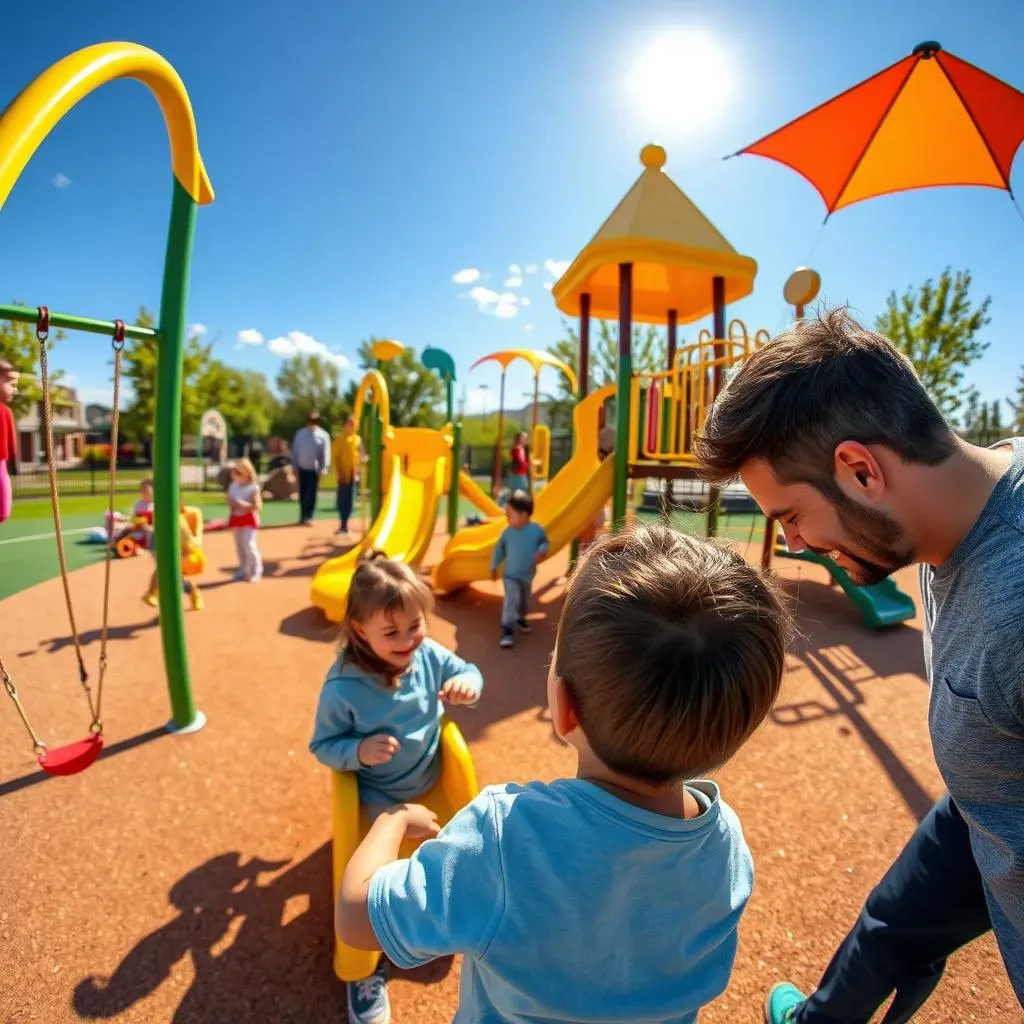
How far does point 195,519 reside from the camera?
236 inches

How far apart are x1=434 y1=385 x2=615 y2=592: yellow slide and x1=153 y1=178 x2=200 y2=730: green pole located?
3.04 metres

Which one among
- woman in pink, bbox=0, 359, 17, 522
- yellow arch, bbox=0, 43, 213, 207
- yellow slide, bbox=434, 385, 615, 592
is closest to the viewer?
yellow arch, bbox=0, 43, 213, 207

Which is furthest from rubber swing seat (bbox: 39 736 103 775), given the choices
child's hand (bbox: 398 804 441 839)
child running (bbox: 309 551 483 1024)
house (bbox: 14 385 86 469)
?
house (bbox: 14 385 86 469)

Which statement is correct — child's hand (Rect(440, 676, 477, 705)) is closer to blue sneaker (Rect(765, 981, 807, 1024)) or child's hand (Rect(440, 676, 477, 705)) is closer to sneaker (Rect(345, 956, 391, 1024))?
sneaker (Rect(345, 956, 391, 1024))

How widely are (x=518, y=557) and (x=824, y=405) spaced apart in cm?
406

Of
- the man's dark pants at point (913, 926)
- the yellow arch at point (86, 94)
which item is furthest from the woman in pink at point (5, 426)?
the man's dark pants at point (913, 926)

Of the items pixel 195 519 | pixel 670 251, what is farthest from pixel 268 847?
pixel 670 251

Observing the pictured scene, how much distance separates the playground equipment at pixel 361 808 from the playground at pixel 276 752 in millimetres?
11

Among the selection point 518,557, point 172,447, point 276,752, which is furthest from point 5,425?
point 518,557

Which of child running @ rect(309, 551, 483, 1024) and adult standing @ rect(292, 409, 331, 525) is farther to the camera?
adult standing @ rect(292, 409, 331, 525)

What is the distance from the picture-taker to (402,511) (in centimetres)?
677

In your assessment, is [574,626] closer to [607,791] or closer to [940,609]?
[607,791]

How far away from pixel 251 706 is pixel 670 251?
483 centimetres

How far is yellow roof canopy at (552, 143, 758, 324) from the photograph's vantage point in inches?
203
